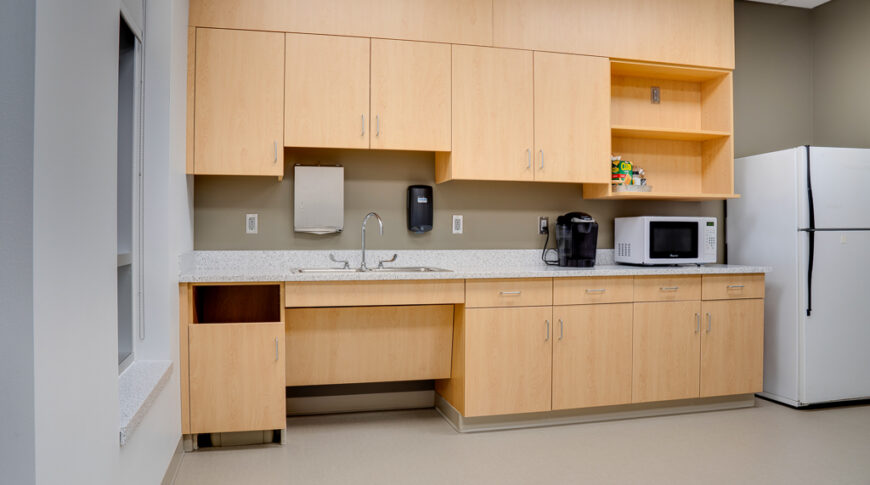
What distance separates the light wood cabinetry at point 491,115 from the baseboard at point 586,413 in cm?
133

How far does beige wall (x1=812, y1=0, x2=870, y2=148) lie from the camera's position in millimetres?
3986

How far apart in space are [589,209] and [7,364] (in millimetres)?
3409

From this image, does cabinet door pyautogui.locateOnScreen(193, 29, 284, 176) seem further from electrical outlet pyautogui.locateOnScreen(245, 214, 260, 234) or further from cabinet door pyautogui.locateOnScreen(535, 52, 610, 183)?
cabinet door pyautogui.locateOnScreen(535, 52, 610, 183)

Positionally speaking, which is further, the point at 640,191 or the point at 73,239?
the point at 640,191

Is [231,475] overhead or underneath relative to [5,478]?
underneath

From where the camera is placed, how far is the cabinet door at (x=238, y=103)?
2961 mm

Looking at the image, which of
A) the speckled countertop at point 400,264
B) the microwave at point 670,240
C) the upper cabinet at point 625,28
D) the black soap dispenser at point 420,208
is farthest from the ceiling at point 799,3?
the black soap dispenser at point 420,208

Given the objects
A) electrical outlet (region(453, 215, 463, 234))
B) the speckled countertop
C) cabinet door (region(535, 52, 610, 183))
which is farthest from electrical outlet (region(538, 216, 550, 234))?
electrical outlet (region(453, 215, 463, 234))

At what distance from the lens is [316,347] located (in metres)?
3.12

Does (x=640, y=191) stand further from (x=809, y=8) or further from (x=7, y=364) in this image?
(x=7, y=364)

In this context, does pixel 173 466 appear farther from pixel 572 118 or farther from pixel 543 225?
pixel 572 118

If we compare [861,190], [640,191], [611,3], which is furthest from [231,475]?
[861,190]

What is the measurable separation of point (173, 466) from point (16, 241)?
1930 mm

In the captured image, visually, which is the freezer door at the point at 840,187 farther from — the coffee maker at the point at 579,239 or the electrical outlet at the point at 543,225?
the electrical outlet at the point at 543,225
